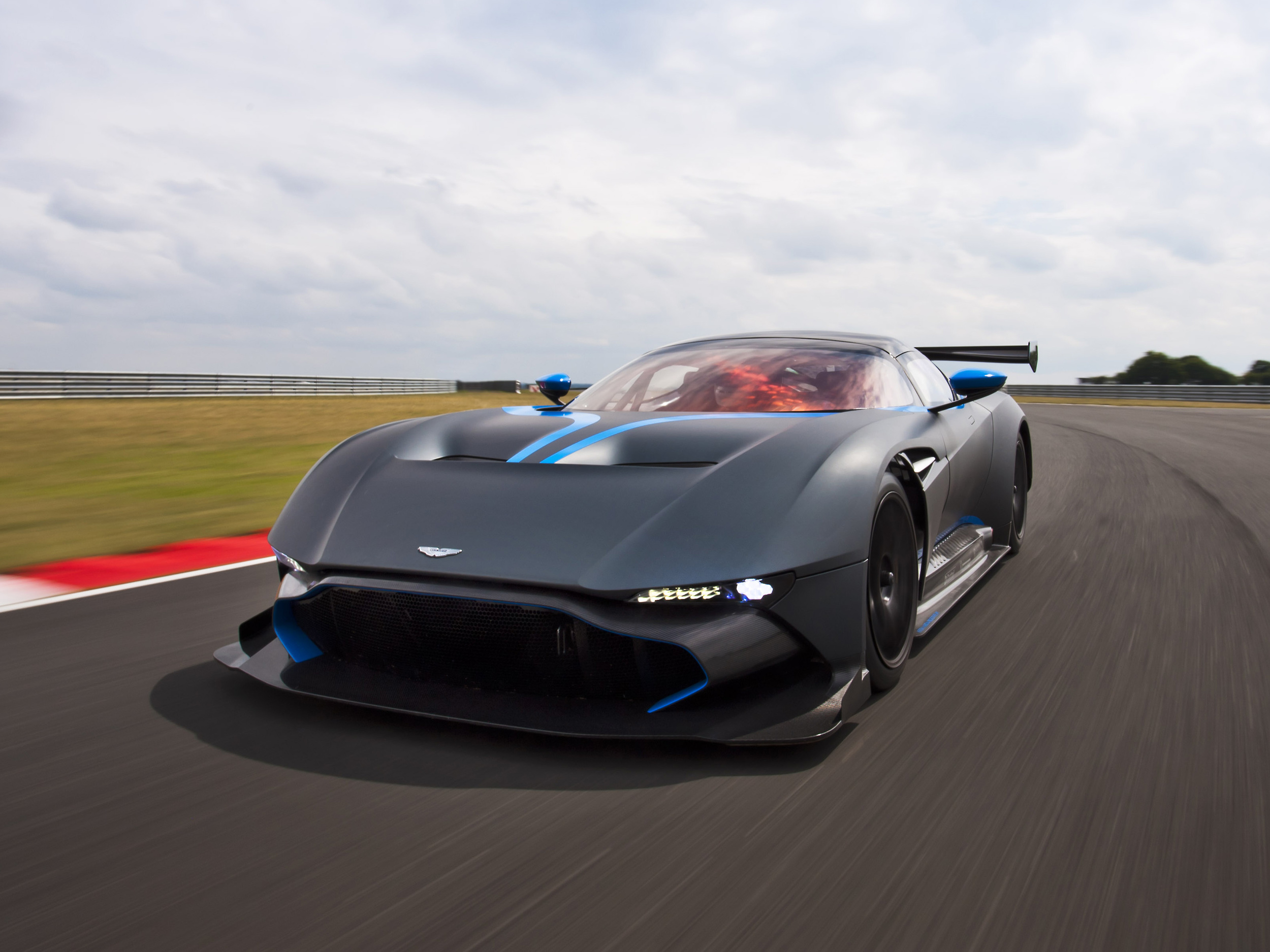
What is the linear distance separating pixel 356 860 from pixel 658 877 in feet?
1.96

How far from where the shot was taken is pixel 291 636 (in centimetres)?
281

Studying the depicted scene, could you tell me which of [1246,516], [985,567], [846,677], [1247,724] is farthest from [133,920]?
[1246,516]

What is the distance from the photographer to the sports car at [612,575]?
242cm

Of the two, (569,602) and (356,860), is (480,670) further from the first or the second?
(356,860)

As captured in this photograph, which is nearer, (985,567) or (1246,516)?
(985,567)

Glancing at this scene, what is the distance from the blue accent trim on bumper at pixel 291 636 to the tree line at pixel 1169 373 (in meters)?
51.2

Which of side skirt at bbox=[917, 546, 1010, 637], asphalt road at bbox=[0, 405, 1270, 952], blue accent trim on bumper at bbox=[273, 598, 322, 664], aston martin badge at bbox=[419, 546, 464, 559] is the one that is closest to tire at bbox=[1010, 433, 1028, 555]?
side skirt at bbox=[917, 546, 1010, 637]

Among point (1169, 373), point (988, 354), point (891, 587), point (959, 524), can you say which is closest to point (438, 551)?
point (891, 587)

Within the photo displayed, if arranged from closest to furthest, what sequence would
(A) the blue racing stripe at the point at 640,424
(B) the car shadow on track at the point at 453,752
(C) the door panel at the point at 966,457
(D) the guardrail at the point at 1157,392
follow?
1. (B) the car shadow on track at the point at 453,752
2. (A) the blue racing stripe at the point at 640,424
3. (C) the door panel at the point at 966,457
4. (D) the guardrail at the point at 1157,392

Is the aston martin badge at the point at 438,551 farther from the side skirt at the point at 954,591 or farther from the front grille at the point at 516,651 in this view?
the side skirt at the point at 954,591

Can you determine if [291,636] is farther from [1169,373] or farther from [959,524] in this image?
[1169,373]

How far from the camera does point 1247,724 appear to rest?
2.77m

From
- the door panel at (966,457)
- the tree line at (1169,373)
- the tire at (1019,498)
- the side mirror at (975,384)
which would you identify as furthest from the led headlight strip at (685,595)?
the tree line at (1169,373)

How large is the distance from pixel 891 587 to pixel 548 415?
4.46ft
